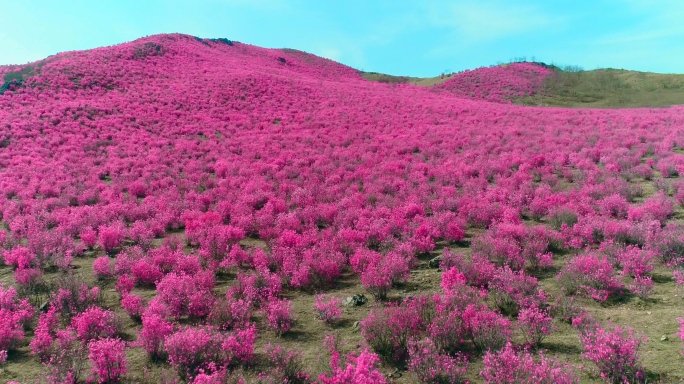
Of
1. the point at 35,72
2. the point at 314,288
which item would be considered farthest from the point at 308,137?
the point at 35,72

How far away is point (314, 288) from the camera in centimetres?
1013

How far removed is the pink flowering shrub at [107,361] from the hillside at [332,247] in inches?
2.4

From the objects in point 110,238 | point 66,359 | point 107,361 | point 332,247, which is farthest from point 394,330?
point 110,238

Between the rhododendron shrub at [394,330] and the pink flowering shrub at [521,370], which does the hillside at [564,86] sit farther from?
the pink flowering shrub at [521,370]

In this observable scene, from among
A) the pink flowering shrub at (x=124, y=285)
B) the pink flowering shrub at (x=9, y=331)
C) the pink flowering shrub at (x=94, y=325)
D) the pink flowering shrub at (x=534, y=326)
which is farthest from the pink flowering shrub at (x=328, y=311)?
the pink flowering shrub at (x=9, y=331)

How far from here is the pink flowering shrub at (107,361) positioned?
6602 millimetres

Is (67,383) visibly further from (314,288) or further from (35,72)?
(35,72)

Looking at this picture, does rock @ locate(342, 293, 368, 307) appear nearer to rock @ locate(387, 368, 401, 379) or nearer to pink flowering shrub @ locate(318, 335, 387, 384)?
pink flowering shrub @ locate(318, 335, 387, 384)

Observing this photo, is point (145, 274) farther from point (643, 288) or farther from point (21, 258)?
point (643, 288)

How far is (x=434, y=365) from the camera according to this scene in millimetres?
6434

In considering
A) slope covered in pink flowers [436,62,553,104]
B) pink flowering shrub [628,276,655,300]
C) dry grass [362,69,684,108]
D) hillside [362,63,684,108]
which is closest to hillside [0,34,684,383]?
pink flowering shrub [628,276,655,300]

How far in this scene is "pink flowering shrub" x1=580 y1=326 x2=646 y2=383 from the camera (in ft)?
19.3

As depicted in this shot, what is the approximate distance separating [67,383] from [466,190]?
14566 millimetres

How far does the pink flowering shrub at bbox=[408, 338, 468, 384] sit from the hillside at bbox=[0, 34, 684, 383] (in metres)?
0.04
